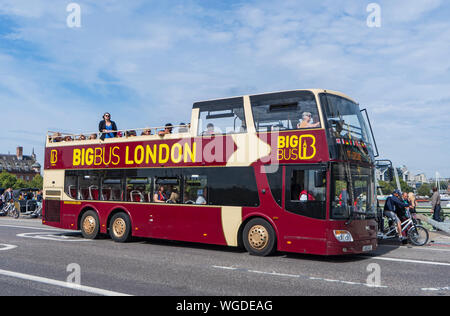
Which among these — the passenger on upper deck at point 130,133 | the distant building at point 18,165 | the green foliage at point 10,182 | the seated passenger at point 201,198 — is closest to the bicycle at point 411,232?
the seated passenger at point 201,198

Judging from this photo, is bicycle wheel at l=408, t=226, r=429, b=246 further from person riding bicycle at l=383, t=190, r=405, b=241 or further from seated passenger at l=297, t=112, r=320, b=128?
seated passenger at l=297, t=112, r=320, b=128

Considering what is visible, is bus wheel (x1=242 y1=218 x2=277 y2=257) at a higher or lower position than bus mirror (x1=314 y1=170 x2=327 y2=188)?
lower

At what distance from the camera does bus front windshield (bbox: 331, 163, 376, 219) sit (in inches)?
390

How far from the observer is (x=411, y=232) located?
43.6ft

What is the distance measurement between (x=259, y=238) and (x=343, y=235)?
2042mm

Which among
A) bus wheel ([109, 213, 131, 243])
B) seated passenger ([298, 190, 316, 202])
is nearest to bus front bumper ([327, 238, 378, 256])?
seated passenger ([298, 190, 316, 202])

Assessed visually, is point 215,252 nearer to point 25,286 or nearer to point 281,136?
point 281,136

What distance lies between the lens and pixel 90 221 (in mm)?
14680

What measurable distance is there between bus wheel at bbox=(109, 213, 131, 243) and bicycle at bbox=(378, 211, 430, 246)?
737cm

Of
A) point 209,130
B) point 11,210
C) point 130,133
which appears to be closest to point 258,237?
point 209,130

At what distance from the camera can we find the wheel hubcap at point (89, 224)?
14.6 metres

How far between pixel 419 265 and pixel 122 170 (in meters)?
8.51

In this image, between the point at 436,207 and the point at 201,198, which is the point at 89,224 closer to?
the point at 201,198
